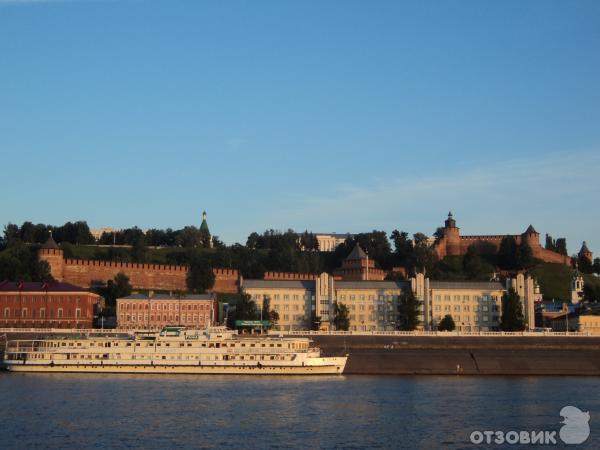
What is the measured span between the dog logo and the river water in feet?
1.60

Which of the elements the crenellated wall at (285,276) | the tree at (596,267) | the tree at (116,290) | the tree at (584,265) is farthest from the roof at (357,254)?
the tree at (596,267)

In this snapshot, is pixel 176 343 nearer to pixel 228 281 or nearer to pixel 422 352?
pixel 422 352

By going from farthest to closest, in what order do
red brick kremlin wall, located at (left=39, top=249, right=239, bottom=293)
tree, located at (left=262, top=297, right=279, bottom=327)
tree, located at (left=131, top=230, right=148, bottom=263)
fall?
tree, located at (left=131, top=230, right=148, bottom=263)
red brick kremlin wall, located at (left=39, top=249, right=239, bottom=293)
tree, located at (left=262, top=297, right=279, bottom=327)

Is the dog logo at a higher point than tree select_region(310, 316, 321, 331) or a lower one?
lower

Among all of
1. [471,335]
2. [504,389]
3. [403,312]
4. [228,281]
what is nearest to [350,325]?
[403,312]

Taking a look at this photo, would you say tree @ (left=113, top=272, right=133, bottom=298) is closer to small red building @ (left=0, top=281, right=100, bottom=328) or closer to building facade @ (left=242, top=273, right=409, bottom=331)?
small red building @ (left=0, top=281, right=100, bottom=328)

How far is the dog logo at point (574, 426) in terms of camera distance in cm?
4860

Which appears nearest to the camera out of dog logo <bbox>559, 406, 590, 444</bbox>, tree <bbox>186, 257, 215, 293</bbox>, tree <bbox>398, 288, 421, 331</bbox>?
dog logo <bbox>559, 406, 590, 444</bbox>

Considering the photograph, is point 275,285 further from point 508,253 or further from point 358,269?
point 508,253

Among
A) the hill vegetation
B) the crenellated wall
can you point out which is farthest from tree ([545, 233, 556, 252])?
the crenellated wall

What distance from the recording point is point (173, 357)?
273ft

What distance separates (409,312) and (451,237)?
76016 millimetres

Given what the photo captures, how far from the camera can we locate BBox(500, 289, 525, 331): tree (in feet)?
363

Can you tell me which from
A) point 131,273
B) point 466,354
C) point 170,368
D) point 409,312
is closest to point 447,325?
point 409,312
